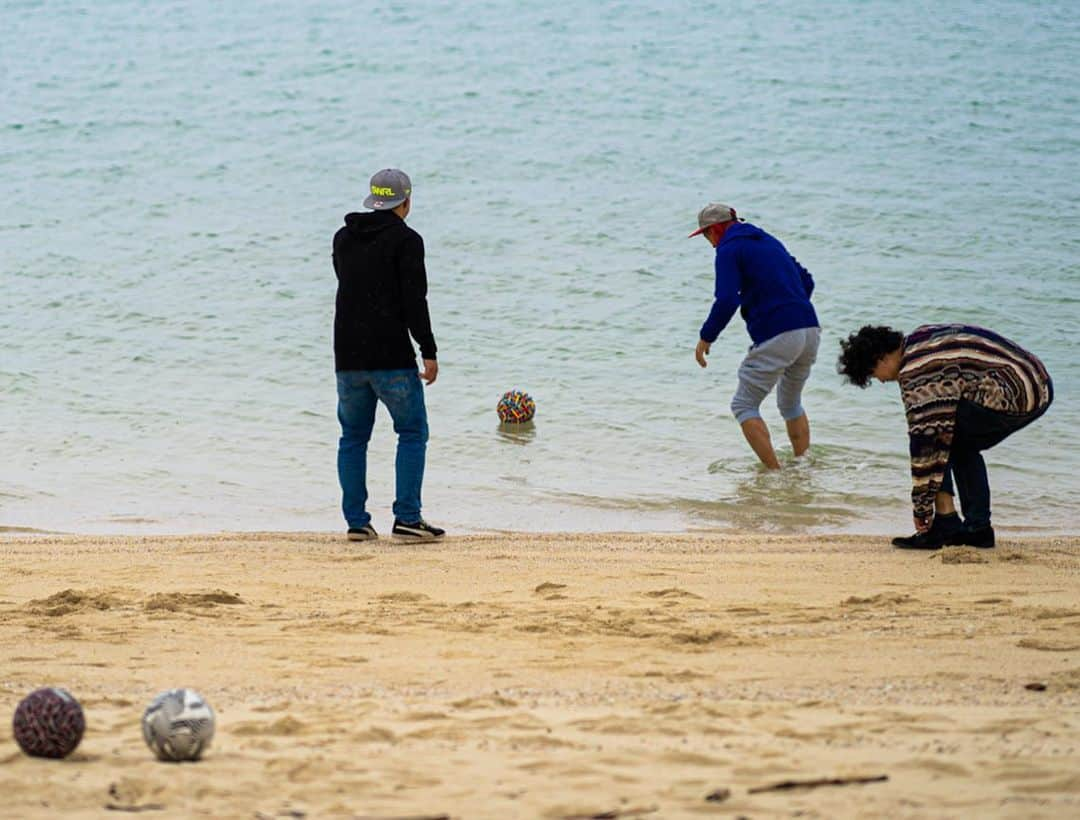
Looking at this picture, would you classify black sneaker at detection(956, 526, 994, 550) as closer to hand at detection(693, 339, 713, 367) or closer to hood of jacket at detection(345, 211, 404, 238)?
hand at detection(693, 339, 713, 367)

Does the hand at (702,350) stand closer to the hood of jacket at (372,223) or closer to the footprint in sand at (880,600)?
the hood of jacket at (372,223)

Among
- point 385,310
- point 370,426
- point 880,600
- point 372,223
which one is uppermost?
point 372,223

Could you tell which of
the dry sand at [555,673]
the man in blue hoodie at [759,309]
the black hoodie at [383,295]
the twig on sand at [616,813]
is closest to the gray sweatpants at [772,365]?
the man in blue hoodie at [759,309]

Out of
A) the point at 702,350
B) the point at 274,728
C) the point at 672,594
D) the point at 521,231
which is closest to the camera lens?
the point at 274,728

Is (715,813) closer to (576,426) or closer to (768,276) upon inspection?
(768,276)

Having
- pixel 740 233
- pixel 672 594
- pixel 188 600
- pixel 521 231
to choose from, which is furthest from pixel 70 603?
pixel 521 231

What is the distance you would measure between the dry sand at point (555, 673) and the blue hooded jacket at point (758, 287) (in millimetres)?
1791

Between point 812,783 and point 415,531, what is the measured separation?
170 inches

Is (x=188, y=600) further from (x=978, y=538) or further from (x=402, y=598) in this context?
(x=978, y=538)

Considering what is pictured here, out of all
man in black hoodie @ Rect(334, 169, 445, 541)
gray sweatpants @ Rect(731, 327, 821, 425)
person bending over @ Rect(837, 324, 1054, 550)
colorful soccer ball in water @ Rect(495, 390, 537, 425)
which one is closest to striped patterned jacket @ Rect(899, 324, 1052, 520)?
person bending over @ Rect(837, 324, 1054, 550)

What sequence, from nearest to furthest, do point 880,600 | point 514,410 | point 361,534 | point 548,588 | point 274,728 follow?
point 274,728 → point 880,600 → point 548,588 → point 361,534 → point 514,410

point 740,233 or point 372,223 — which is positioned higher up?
point 740,233

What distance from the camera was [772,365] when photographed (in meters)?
9.26

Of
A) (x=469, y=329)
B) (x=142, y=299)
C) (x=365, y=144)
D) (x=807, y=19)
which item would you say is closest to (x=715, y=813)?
(x=469, y=329)
